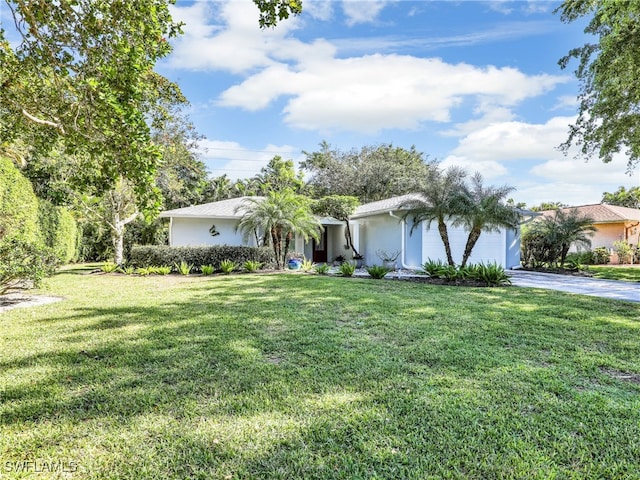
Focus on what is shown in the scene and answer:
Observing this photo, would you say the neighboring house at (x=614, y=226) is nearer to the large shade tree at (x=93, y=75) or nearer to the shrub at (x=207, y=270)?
the shrub at (x=207, y=270)

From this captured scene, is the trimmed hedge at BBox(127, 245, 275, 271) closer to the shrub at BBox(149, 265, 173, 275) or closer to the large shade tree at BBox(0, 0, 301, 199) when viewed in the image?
the shrub at BBox(149, 265, 173, 275)

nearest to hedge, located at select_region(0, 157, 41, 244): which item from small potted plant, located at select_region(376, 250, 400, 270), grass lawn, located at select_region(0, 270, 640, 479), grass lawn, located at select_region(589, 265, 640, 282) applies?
grass lawn, located at select_region(0, 270, 640, 479)

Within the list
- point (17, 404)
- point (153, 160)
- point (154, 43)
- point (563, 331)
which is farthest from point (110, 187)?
point (563, 331)

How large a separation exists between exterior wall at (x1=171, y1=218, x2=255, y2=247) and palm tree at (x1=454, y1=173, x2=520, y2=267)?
35.2 feet

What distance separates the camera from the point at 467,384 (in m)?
3.86

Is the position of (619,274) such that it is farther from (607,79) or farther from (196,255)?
→ (196,255)

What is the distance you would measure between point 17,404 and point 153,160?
277 centimetres

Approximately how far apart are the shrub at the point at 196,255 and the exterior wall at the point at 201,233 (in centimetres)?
264

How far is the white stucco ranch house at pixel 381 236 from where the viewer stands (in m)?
16.5

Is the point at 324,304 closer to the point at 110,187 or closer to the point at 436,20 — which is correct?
the point at 110,187

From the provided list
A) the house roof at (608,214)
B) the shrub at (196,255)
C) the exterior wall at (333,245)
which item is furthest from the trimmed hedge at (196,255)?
the house roof at (608,214)

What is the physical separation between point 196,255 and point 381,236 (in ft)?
28.5

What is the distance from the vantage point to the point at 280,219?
1551cm

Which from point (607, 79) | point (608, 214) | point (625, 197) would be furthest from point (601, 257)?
point (625, 197)
